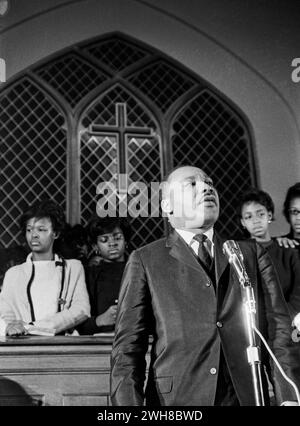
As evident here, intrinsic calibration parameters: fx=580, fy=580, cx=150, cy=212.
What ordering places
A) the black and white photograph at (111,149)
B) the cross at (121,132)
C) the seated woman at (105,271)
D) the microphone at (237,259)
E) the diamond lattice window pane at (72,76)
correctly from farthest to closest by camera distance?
the diamond lattice window pane at (72,76) → the cross at (121,132) → the seated woman at (105,271) → the black and white photograph at (111,149) → the microphone at (237,259)

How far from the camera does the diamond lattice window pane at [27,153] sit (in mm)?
4883

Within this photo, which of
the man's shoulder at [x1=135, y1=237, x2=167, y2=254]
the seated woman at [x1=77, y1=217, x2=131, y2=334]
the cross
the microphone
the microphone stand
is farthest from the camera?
the cross

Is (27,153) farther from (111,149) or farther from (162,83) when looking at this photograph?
(162,83)

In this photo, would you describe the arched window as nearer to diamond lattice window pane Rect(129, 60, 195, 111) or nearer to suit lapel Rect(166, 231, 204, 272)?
diamond lattice window pane Rect(129, 60, 195, 111)

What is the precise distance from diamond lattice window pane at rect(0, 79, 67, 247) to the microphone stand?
Result: 3.21 m

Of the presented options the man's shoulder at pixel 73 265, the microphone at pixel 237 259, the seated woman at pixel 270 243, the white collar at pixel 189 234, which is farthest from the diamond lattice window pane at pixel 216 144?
the microphone at pixel 237 259

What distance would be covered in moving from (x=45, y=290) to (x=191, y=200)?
1.48m

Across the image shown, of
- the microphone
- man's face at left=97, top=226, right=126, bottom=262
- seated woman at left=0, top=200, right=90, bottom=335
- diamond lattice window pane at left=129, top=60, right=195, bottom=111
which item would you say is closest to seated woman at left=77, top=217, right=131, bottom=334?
man's face at left=97, top=226, right=126, bottom=262

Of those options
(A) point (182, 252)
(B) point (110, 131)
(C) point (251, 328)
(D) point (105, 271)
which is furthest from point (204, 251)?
(B) point (110, 131)

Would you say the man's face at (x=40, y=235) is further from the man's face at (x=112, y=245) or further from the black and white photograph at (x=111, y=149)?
the man's face at (x=112, y=245)

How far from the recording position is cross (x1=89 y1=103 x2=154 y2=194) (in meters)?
5.06

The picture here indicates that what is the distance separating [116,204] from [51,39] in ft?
5.95

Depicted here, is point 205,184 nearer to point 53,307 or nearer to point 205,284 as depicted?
point 205,284

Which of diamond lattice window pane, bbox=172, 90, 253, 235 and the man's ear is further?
diamond lattice window pane, bbox=172, 90, 253, 235
